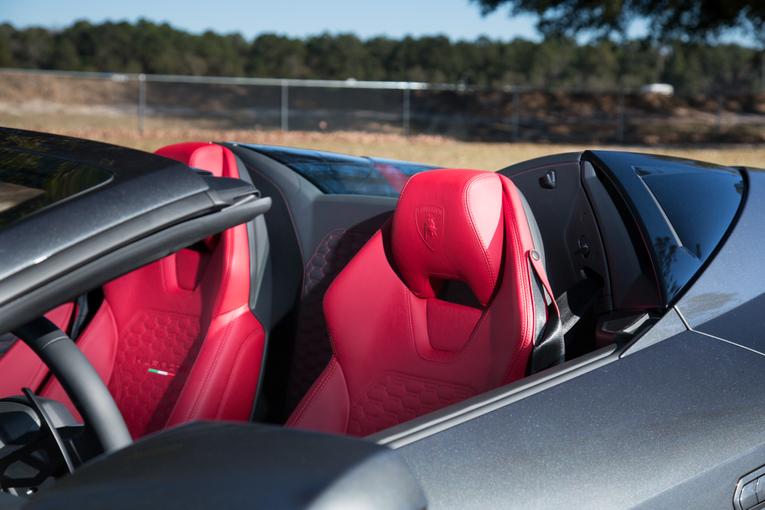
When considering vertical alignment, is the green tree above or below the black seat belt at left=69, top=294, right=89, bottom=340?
above

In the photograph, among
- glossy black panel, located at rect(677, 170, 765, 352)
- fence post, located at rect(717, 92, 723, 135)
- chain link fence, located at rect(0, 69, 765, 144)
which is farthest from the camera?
fence post, located at rect(717, 92, 723, 135)

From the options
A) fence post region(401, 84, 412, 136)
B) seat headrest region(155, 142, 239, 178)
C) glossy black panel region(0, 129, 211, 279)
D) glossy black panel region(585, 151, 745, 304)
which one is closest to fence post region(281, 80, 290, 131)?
fence post region(401, 84, 412, 136)

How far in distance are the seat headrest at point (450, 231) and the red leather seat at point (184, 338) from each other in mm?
556

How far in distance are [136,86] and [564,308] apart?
19784 millimetres

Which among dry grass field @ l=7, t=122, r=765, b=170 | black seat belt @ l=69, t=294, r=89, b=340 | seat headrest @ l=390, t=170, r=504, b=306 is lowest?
dry grass field @ l=7, t=122, r=765, b=170

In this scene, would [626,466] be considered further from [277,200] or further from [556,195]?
[277,200]

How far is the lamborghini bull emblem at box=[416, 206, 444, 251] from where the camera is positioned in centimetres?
203

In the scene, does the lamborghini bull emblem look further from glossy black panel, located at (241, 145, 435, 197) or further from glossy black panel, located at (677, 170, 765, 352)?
glossy black panel, located at (241, 145, 435, 197)

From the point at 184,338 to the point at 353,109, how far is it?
65.1ft

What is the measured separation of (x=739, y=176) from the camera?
2.06m

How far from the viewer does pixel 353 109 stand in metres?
22.0

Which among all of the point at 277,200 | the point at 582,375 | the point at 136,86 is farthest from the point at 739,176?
the point at 136,86

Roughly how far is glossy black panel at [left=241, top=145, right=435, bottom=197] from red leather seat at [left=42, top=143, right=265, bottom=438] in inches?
11.9

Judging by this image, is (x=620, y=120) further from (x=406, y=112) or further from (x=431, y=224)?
(x=431, y=224)
